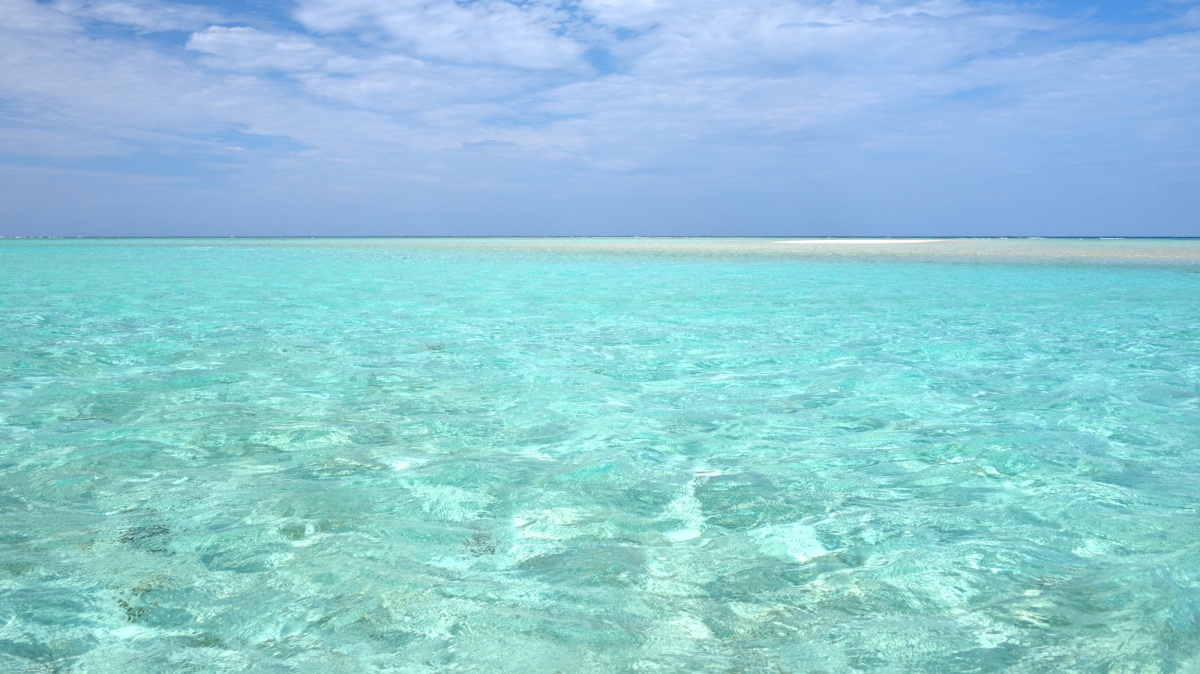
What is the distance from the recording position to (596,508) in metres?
3.67

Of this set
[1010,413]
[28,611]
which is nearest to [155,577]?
[28,611]

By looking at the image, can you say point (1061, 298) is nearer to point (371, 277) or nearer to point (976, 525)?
point (976, 525)

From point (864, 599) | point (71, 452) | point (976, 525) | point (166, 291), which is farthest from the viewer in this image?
point (166, 291)

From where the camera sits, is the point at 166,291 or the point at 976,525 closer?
the point at 976,525

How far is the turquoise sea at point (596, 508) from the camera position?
8.04ft

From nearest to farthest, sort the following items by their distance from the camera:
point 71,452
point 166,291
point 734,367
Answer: point 71,452
point 734,367
point 166,291

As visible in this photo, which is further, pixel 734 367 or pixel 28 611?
pixel 734 367

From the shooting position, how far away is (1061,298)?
1506 cm

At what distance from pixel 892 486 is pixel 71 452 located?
4.43 meters

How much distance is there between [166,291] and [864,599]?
54.2 ft

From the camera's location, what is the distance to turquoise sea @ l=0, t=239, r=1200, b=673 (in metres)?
Answer: 2.45

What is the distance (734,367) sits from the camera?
7484mm

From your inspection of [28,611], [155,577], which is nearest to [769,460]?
[155,577]

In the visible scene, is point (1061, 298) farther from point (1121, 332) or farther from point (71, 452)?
point (71, 452)
